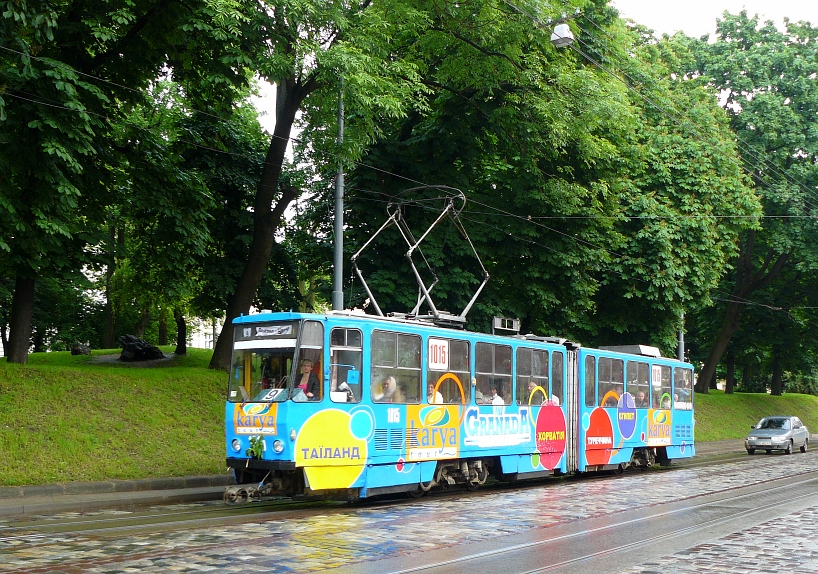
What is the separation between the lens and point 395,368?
15.7 metres

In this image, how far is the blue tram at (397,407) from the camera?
14.2 meters

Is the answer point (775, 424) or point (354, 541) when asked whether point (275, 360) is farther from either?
point (775, 424)

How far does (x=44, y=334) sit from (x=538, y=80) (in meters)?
30.2

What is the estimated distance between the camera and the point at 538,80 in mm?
22922

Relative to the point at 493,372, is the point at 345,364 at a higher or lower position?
higher

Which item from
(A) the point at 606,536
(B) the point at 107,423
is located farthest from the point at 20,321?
(A) the point at 606,536

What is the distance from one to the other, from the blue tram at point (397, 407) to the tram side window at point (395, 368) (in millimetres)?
25

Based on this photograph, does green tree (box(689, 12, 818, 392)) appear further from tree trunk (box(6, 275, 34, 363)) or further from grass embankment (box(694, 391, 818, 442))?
tree trunk (box(6, 275, 34, 363))

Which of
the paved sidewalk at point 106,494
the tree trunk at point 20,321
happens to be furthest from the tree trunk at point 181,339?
the paved sidewalk at point 106,494

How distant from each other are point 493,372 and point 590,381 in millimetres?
4444

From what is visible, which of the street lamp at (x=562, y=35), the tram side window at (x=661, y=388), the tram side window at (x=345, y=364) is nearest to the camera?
the tram side window at (x=345, y=364)

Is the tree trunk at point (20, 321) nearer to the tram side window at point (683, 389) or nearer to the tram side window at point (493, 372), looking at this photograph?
the tram side window at point (493, 372)

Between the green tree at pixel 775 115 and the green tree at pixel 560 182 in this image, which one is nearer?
the green tree at pixel 560 182

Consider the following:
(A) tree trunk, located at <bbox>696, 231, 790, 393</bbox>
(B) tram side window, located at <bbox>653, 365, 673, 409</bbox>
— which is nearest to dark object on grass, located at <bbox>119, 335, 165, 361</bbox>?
(B) tram side window, located at <bbox>653, 365, 673, 409</bbox>
